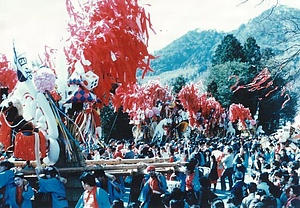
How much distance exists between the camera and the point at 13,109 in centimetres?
480

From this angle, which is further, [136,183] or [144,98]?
[144,98]

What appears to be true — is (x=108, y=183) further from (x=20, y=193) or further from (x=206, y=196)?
(x=206, y=196)

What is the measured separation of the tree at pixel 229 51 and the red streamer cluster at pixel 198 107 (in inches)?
52.5

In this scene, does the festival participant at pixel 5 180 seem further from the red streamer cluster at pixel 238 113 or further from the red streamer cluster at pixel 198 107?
the red streamer cluster at pixel 198 107

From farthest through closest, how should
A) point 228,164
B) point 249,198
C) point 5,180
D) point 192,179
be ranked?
point 228,164 < point 192,179 < point 5,180 < point 249,198

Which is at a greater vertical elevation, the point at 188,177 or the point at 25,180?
the point at 25,180

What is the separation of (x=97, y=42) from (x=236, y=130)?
13430 mm

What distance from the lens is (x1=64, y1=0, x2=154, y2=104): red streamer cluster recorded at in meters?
4.63

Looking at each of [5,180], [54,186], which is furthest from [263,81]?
[5,180]

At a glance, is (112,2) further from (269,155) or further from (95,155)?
(269,155)

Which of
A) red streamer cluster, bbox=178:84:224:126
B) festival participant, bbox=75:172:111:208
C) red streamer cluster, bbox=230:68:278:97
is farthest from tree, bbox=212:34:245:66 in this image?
festival participant, bbox=75:172:111:208

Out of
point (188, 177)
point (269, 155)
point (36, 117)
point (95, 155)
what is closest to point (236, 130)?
point (269, 155)

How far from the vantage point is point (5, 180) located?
4.15m

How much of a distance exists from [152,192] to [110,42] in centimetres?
157
